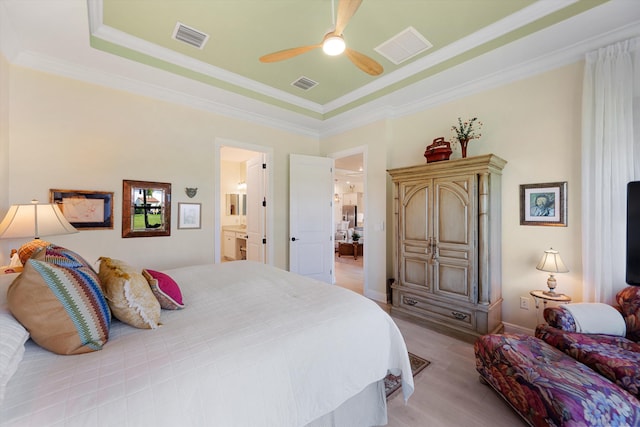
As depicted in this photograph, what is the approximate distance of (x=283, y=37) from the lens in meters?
2.55

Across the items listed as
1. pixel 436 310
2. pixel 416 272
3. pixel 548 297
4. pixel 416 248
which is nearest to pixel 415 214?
pixel 416 248

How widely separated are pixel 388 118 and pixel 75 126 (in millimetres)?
3781

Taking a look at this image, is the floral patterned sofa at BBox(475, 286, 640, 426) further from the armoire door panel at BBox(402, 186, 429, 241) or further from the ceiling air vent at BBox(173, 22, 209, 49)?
the ceiling air vent at BBox(173, 22, 209, 49)

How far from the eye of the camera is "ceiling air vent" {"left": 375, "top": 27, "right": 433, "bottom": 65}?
251 centimetres

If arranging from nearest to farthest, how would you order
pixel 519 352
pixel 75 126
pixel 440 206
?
pixel 519 352 < pixel 75 126 < pixel 440 206

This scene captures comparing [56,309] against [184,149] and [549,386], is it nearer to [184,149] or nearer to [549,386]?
[549,386]

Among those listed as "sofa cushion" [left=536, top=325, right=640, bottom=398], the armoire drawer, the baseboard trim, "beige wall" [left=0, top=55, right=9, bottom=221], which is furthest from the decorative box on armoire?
"beige wall" [left=0, top=55, right=9, bottom=221]

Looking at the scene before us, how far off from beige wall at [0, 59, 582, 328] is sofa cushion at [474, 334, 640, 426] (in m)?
1.24

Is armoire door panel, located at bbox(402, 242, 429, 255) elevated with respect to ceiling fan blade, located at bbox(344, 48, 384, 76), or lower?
lower

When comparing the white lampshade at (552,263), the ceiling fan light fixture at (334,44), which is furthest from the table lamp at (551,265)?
the ceiling fan light fixture at (334,44)

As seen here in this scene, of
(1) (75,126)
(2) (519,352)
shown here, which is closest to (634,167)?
(2) (519,352)

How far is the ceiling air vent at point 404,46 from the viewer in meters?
2.51

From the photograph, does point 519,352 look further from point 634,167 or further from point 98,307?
point 98,307

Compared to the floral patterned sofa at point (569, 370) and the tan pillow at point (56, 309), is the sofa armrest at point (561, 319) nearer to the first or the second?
the floral patterned sofa at point (569, 370)
